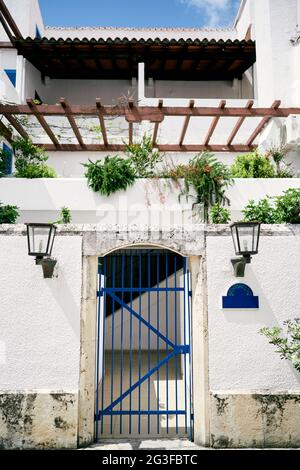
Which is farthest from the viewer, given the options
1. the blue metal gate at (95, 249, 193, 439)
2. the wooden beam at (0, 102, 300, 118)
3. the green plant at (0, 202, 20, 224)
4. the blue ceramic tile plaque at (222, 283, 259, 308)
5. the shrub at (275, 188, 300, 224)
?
the wooden beam at (0, 102, 300, 118)

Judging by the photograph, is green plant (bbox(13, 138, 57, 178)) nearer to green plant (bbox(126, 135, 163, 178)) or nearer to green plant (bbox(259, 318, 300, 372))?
green plant (bbox(126, 135, 163, 178))

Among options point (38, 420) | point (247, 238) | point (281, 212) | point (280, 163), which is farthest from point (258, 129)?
point (38, 420)

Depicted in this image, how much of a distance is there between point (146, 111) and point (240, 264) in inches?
219

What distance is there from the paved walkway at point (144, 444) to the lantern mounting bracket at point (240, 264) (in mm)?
2343

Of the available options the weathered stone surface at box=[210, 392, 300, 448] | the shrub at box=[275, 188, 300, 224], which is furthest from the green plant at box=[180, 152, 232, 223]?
the weathered stone surface at box=[210, 392, 300, 448]

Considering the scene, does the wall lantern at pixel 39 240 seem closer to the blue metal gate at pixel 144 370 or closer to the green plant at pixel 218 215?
the blue metal gate at pixel 144 370

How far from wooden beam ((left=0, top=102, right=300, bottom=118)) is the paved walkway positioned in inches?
270

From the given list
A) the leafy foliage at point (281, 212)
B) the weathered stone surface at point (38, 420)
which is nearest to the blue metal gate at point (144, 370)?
the weathered stone surface at point (38, 420)

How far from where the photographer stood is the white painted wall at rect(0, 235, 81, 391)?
5418 mm

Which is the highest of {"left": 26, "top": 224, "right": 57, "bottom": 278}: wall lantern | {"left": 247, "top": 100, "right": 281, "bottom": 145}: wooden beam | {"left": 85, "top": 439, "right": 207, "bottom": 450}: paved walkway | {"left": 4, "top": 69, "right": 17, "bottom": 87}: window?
{"left": 4, "top": 69, "right": 17, "bottom": 87}: window

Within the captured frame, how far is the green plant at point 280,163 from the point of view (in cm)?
951

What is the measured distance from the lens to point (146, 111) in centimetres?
976

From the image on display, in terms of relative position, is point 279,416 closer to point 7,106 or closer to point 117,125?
point 7,106
